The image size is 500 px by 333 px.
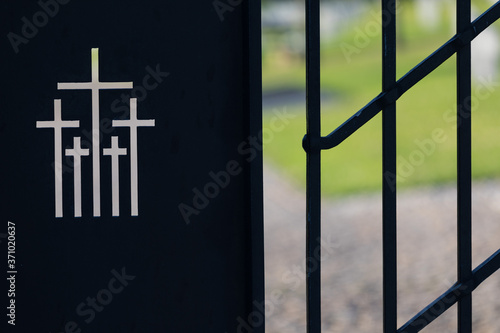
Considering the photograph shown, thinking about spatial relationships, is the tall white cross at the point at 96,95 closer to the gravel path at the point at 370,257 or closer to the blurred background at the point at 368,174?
the blurred background at the point at 368,174

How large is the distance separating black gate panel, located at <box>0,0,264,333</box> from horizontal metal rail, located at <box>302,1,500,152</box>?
0.14 m

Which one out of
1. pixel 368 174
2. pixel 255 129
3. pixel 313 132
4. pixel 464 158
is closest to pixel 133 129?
pixel 255 129

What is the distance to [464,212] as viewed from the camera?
5.50ft

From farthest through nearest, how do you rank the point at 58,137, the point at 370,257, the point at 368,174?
the point at 368,174
the point at 370,257
the point at 58,137

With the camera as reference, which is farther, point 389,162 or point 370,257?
point 370,257

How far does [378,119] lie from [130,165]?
11.7 meters

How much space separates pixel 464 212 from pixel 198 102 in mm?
586

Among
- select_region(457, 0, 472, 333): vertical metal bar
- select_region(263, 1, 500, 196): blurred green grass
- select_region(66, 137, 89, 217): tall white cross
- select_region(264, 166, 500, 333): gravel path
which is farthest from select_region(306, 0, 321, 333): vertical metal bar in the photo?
select_region(263, 1, 500, 196): blurred green grass

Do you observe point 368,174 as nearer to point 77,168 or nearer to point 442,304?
point 442,304

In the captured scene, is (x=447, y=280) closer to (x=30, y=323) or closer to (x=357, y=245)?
(x=357, y=245)

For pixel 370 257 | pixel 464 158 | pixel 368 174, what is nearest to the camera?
pixel 464 158

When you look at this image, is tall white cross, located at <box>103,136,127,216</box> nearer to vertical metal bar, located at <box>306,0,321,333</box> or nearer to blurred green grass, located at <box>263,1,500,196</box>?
vertical metal bar, located at <box>306,0,321,333</box>

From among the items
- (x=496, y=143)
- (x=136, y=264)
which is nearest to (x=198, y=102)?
(x=136, y=264)

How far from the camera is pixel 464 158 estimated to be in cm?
167
